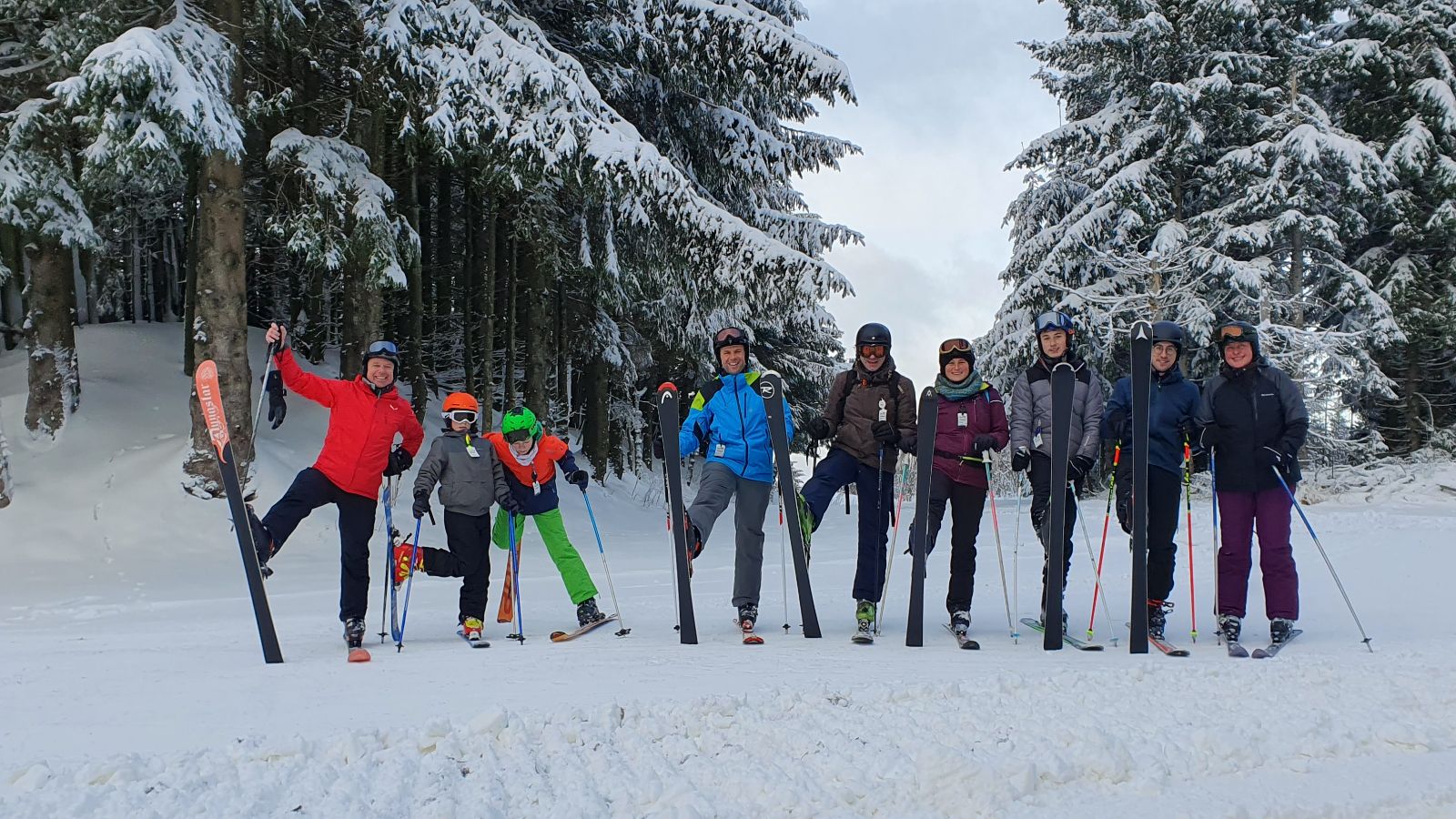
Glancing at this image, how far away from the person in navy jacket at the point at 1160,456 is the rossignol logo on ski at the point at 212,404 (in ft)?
17.3

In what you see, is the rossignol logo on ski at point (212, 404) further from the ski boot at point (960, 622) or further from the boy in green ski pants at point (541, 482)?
the ski boot at point (960, 622)

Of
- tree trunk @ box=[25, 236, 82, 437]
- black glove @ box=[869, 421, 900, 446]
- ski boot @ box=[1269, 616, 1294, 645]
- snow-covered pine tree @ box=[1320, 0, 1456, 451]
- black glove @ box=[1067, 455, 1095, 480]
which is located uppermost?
snow-covered pine tree @ box=[1320, 0, 1456, 451]

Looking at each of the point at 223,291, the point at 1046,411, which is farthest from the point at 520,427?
the point at 223,291

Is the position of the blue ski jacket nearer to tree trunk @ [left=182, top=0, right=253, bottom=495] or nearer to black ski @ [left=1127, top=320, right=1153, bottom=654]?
black ski @ [left=1127, top=320, right=1153, bottom=654]

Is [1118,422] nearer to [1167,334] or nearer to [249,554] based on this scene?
[1167,334]

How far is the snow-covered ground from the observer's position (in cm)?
302

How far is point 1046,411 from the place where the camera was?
238 inches

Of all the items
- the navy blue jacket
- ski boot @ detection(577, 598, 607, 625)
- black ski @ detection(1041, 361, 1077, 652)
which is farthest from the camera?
ski boot @ detection(577, 598, 607, 625)

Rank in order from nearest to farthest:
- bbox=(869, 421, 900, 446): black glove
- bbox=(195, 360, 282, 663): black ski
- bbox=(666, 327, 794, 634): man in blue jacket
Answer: bbox=(195, 360, 282, 663): black ski
bbox=(869, 421, 900, 446): black glove
bbox=(666, 327, 794, 634): man in blue jacket

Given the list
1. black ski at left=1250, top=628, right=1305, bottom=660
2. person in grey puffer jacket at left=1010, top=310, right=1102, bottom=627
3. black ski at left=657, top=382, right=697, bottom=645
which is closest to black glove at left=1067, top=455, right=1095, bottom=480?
person in grey puffer jacket at left=1010, top=310, right=1102, bottom=627

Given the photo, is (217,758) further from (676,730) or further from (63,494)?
(63,494)

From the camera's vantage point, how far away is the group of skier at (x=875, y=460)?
5773 mm

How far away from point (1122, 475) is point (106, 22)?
10374 millimetres

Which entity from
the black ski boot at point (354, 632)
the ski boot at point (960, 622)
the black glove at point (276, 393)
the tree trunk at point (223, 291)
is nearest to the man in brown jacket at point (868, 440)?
the ski boot at point (960, 622)
